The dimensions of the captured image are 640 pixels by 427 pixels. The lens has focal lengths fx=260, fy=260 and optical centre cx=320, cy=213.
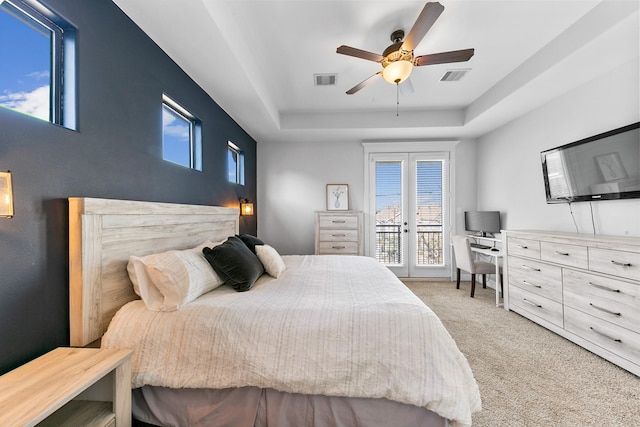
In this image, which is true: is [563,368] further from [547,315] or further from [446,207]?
[446,207]

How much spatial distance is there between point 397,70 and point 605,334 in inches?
109

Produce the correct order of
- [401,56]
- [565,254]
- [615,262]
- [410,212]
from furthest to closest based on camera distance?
1. [410,212]
2. [565,254]
3. [401,56]
4. [615,262]

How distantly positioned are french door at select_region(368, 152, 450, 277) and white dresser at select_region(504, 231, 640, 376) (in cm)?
169

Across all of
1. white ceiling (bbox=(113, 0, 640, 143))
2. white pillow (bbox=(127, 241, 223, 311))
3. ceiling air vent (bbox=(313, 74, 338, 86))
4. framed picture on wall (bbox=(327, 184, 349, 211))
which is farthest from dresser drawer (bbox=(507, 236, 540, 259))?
white pillow (bbox=(127, 241, 223, 311))

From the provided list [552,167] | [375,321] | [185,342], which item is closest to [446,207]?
[552,167]

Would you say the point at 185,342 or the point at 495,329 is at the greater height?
the point at 185,342

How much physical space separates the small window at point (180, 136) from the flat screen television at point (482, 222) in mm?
4276

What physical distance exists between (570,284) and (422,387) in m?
2.21

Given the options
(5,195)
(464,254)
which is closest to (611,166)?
(464,254)

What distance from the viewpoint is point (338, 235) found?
4.39m

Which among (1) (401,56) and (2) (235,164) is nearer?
(1) (401,56)

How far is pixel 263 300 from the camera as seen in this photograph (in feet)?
5.35

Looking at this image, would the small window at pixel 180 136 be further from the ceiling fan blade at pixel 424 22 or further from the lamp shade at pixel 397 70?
the ceiling fan blade at pixel 424 22

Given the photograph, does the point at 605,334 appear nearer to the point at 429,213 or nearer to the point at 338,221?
the point at 429,213
